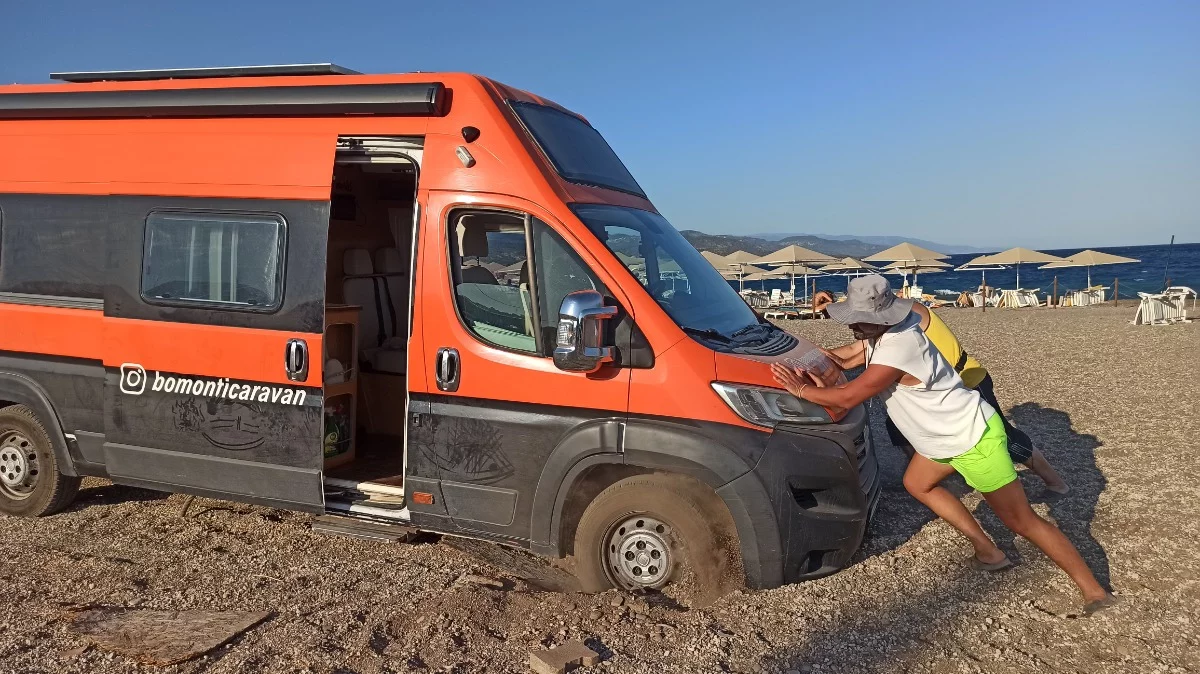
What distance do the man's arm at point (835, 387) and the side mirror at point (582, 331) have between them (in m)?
0.92

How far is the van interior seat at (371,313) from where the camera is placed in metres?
6.51

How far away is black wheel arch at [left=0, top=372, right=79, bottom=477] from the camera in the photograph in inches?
215

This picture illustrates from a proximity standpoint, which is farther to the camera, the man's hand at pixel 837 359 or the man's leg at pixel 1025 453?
the man's leg at pixel 1025 453

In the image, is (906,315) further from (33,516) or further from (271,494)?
(33,516)

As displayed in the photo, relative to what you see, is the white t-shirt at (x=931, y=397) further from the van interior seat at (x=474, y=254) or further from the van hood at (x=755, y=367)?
the van interior seat at (x=474, y=254)

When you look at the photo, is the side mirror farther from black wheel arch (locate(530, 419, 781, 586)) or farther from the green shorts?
the green shorts

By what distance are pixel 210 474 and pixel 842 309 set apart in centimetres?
390

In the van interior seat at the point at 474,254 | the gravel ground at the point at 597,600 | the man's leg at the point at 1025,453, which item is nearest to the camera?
the gravel ground at the point at 597,600

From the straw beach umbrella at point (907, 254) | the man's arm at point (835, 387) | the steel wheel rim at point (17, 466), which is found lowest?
the steel wheel rim at point (17, 466)

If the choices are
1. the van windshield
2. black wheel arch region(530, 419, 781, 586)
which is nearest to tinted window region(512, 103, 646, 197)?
the van windshield

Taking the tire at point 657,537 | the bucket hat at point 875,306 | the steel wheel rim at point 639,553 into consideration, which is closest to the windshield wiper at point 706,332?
the bucket hat at point 875,306

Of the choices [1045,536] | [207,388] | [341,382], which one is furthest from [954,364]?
[207,388]

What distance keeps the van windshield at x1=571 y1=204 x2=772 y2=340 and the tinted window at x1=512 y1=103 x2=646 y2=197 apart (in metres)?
0.25

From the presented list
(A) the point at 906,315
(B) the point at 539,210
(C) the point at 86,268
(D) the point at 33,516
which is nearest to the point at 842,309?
(A) the point at 906,315
